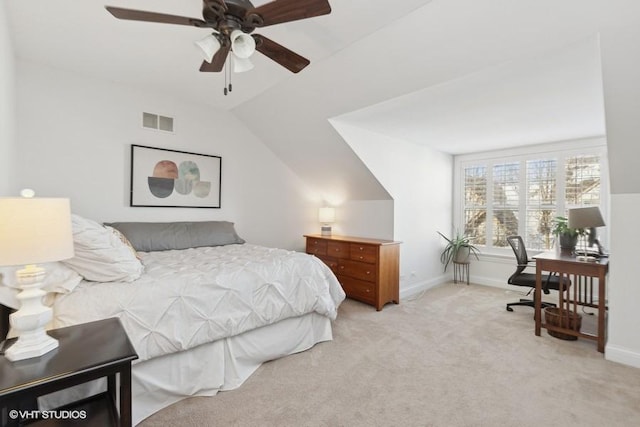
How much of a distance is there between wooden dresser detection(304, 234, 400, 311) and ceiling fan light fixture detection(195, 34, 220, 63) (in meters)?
Result: 2.59

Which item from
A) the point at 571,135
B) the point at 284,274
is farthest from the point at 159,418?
the point at 571,135

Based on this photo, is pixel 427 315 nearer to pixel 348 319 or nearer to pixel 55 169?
pixel 348 319

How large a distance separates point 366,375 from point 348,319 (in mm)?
1083

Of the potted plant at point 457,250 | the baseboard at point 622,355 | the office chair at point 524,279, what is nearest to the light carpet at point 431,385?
the baseboard at point 622,355

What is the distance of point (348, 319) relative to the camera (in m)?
3.23

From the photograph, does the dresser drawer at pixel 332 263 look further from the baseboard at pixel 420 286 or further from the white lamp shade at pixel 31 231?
the white lamp shade at pixel 31 231

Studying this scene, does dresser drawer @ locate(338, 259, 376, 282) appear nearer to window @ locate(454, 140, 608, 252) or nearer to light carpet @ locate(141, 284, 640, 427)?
light carpet @ locate(141, 284, 640, 427)

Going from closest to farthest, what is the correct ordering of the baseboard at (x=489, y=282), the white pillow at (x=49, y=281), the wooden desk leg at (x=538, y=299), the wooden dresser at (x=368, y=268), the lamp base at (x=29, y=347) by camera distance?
the lamp base at (x=29, y=347) → the white pillow at (x=49, y=281) → the wooden desk leg at (x=538, y=299) → the wooden dresser at (x=368, y=268) → the baseboard at (x=489, y=282)

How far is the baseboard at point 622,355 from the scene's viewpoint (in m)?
2.30

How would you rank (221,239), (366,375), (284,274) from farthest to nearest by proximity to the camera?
(221,239) < (284,274) < (366,375)

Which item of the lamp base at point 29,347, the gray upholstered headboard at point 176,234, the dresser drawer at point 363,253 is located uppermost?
the gray upholstered headboard at point 176,234

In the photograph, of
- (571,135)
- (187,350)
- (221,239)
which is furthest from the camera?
(571,135)

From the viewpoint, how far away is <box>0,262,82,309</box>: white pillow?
1386mm

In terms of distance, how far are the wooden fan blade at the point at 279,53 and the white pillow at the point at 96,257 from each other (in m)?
1.44
